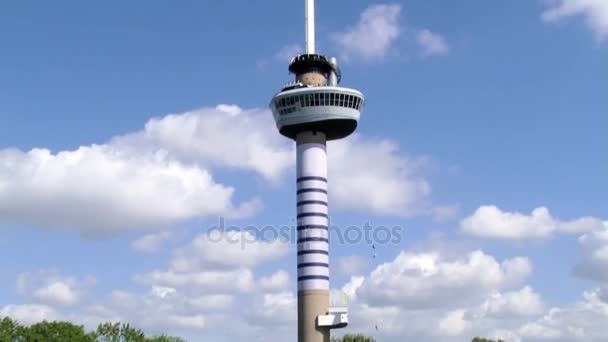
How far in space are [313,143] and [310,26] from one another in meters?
26.7

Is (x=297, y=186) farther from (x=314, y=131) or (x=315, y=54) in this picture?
(x=315, y=54)

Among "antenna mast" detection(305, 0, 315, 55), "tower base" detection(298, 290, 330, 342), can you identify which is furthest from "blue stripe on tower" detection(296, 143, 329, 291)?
"antenna mast" detection(305, 0, 315, 55)

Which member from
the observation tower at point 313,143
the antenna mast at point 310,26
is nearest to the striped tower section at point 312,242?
the observation tower at point 313,143

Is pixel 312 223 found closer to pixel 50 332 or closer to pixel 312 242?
pixel 312 242

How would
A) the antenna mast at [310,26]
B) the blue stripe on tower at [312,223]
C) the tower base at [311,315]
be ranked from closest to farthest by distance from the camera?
the tower base at [311,315] < the blue stripe on tower at [312,223] < the antenna mast at [310,26]

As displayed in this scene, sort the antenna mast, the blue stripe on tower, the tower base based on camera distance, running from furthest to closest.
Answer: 1. the antenna mast
2. the blue stripe on tower
3. the tower base

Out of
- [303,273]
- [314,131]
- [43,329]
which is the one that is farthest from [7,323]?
[314,131]

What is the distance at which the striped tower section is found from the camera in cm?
14300

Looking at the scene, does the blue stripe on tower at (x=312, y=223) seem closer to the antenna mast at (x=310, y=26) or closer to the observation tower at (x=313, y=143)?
the observation tower at (x=313, y=143)

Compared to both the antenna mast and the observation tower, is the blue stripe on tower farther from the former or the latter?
the antenna mast

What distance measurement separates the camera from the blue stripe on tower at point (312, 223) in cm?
14438

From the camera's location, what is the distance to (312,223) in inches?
5748

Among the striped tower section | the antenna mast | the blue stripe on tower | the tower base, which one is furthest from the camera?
the antenna mast

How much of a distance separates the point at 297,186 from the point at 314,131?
12.3 metres
